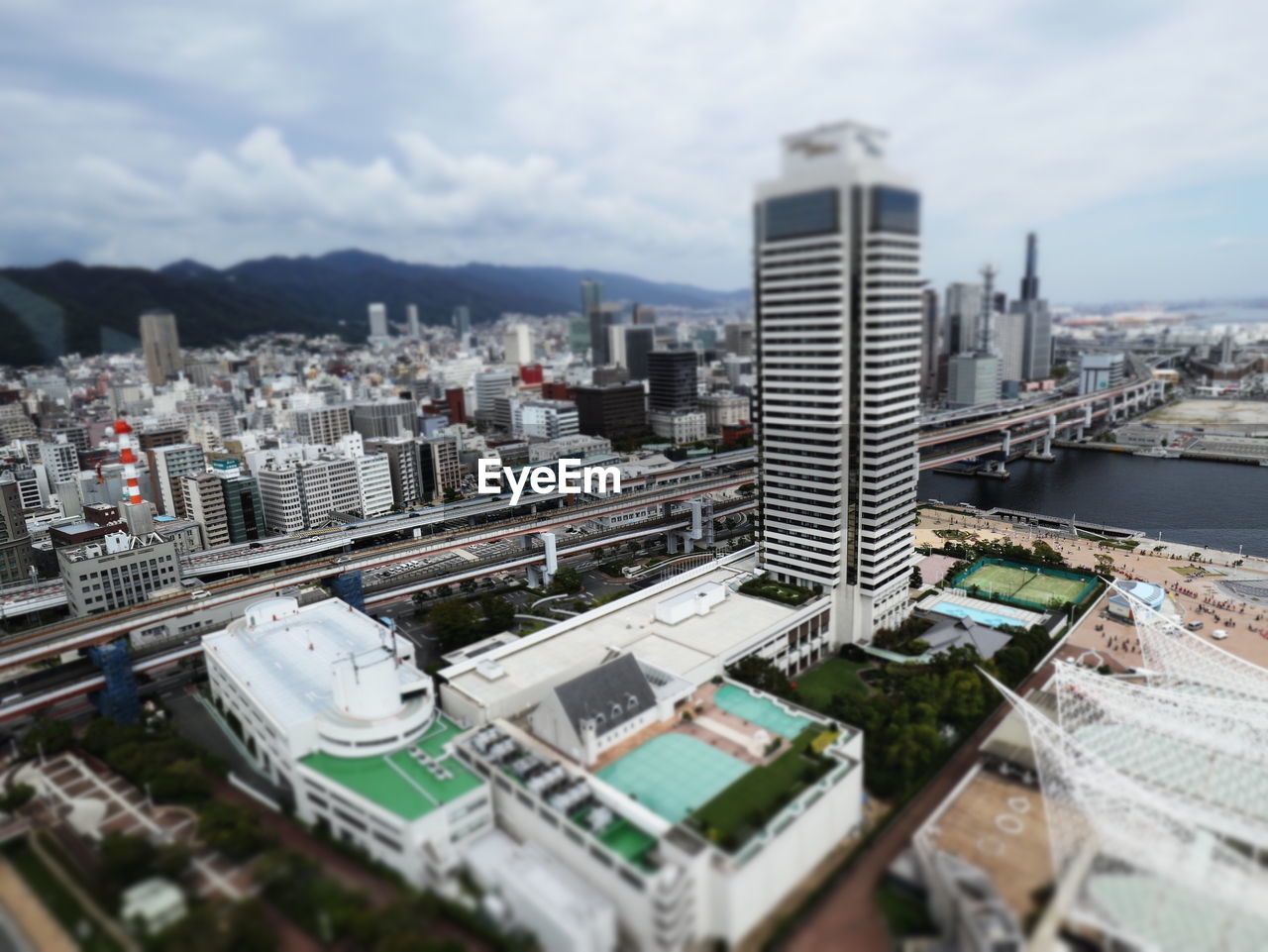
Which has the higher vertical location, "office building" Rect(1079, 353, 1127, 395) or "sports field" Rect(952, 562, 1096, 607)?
"office building" Rect(1079, 353, 1127, 395)

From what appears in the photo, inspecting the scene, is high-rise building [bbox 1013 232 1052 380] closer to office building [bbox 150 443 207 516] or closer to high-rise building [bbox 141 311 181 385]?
office building [bbox 150 443 207 516]

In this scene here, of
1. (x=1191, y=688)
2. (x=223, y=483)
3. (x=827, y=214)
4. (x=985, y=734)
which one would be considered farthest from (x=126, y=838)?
(x=223, y=483)

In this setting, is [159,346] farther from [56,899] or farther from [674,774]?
[674,774]

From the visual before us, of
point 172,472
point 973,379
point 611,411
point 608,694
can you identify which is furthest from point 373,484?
point 973,379

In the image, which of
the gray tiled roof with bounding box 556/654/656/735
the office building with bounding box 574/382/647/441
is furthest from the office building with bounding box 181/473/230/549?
the office building with bounding box 574/382/647/441

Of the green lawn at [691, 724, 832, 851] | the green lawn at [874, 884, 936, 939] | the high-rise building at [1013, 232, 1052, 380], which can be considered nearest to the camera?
the green lawn at [874, 884, 936, 939]

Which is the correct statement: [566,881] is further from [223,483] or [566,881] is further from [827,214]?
[223,483]
